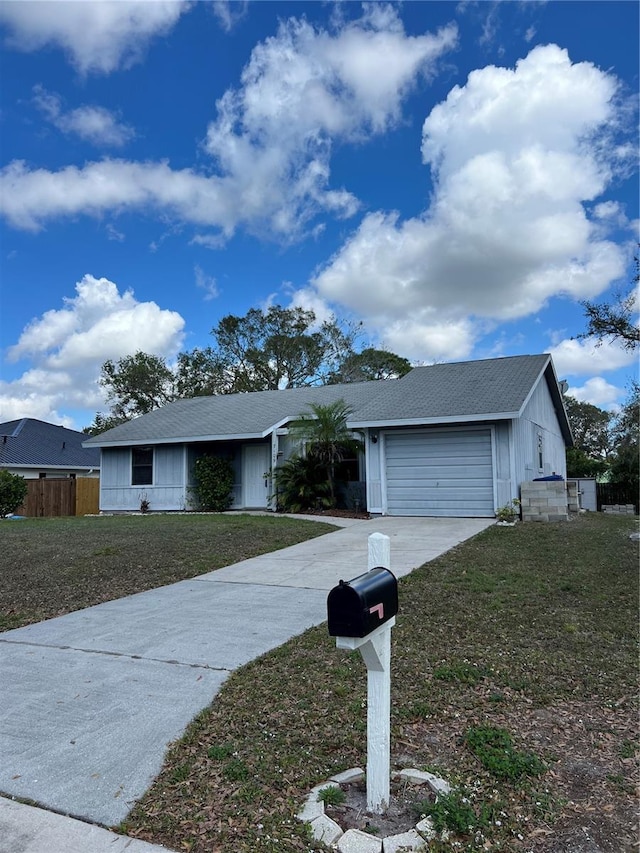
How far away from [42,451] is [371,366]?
1942 cm

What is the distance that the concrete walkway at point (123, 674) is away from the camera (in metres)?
2.70

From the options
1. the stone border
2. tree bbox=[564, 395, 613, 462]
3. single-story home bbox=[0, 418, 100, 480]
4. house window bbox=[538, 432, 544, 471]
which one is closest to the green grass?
the stone border

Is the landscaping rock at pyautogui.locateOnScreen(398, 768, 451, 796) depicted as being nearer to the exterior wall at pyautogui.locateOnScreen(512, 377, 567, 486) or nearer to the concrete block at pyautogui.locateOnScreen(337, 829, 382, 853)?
the concrete block at pyautogui.locateOnScreen(337, 829, 382, 853)

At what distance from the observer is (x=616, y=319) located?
30.2ft

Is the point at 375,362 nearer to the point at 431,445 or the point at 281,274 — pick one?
the point at 281,274

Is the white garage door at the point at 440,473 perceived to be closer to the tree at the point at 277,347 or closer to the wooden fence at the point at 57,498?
the wooden fence at the point at 57,498

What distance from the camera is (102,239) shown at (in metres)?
15.4

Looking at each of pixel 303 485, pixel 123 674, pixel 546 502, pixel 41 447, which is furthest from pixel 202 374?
pixel 123 674

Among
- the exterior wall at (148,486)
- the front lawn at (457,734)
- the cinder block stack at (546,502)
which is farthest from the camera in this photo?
the exterior wall at (148,486)

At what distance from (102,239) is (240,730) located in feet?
49.4

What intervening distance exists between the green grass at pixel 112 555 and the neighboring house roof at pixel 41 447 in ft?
56.0

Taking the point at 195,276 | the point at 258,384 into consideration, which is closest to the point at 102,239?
the point at 195,276

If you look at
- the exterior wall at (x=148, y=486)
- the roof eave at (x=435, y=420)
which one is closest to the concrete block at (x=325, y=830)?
the roof eave at (x=435, y=420)

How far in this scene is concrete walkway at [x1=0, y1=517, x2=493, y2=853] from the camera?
8.86ft
